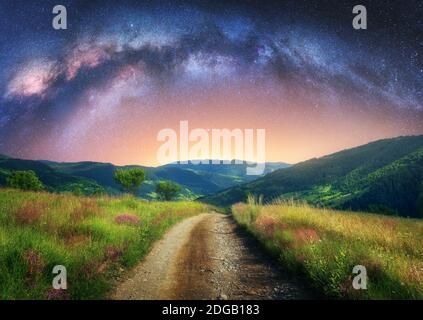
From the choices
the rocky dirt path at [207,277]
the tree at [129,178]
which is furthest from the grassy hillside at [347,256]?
the tree at [129,178]

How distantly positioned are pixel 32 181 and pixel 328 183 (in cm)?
17256

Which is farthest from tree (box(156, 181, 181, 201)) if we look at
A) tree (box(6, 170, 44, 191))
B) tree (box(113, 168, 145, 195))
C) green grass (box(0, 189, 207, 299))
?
green grass (box(0, 189, 207, 299))

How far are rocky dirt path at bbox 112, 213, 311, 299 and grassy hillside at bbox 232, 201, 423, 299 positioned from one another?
1.90 feet

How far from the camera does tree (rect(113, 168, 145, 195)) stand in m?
70.4

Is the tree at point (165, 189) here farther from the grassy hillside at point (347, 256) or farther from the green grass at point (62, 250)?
the grassy hillside at point (347, 256)

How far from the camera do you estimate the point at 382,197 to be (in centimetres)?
13375

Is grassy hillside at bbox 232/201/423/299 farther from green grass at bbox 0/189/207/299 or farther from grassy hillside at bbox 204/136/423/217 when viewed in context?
grassy hillside at bbox 204/136/423/217

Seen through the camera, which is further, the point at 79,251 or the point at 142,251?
the point at 142,251

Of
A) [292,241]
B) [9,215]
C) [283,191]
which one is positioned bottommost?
[283,191]

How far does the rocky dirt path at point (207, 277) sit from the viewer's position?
6.29 metres

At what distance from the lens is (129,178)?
71.8 metres

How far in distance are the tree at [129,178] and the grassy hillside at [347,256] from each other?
64050 millimetres
